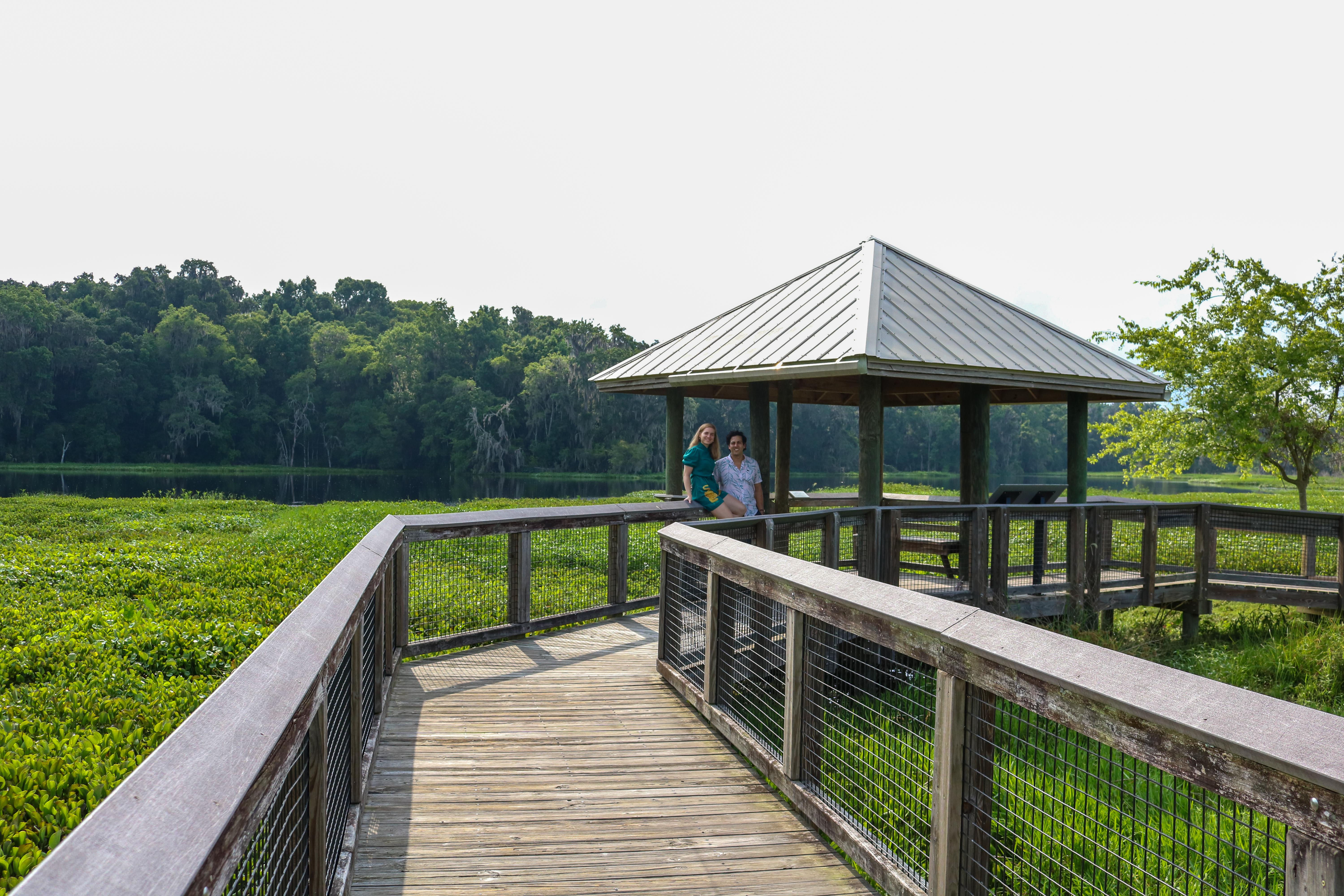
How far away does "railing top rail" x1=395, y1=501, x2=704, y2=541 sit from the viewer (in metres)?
6.16

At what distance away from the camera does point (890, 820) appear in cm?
389

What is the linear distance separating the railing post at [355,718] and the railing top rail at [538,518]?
2321mm

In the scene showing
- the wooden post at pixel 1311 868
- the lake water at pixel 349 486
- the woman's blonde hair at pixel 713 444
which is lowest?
the lake water at pixel 349 486

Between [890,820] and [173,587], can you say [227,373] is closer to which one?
[173,587]

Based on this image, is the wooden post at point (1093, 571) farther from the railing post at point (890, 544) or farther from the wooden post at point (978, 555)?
the railing post at point (890, 544)

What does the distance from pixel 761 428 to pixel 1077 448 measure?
13.3 ft

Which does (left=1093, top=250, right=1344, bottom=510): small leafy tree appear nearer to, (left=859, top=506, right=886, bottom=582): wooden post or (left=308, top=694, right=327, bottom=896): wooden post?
(left=859, top=506, right=886, bottom=582): wooden post

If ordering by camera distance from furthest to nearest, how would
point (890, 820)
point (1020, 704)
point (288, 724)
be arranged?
point (890, 820)
point (1020, 704)
point (288, 724)

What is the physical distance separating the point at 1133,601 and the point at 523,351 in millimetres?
67561

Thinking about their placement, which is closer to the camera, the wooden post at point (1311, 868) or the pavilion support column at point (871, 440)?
the wooden post at point (1311, 868)

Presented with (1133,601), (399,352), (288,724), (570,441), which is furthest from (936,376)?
(399,352)

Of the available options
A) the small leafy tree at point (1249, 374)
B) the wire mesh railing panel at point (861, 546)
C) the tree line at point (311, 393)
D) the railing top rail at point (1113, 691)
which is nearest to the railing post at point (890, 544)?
the wire mesh railing panel at point (861, 546)

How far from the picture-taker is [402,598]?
594 centimetres

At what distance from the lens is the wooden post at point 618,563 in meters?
7.77
